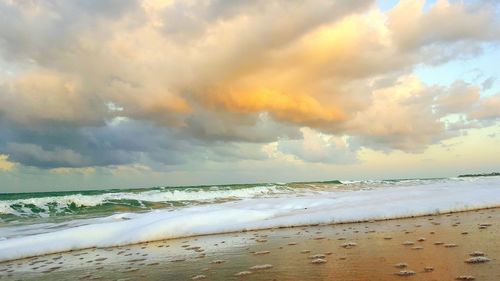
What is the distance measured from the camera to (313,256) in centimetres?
727

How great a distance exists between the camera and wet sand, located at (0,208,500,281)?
5.79m

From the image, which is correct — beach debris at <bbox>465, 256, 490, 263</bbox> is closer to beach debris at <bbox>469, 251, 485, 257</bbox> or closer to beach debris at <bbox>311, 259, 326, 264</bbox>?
beach debris at <bbox>469, 251, 485, 257</bbox>

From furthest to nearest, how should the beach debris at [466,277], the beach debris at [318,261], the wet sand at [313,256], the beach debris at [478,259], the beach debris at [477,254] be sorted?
the beach debris at [318,261], the beach debris at [477,254], the wet sand at [313,256], the beach debris at [478,259], the beach debris at [466,277]

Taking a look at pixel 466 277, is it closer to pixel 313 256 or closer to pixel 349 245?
pixel 313 256

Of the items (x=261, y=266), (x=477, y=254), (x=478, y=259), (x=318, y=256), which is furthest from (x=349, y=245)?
(x=478, y=259)

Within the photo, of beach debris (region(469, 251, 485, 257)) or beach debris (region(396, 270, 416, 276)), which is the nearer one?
beach debris (region(396, 270, 416, 276))

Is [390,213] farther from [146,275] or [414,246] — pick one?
[146,275]

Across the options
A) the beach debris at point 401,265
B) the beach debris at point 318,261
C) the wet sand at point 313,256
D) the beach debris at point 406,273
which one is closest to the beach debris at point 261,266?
the wet sand at point 313,256

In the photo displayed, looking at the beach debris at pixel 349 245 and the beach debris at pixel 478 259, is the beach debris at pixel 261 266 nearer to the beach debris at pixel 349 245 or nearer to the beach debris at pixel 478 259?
the beach debris at pixel 349 245

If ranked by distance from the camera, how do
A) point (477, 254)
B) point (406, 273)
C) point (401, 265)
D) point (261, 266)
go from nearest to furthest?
point (406, 273), point (401, 265), point (477, 254), point (261, 266)

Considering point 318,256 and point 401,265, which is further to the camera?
point 318,256

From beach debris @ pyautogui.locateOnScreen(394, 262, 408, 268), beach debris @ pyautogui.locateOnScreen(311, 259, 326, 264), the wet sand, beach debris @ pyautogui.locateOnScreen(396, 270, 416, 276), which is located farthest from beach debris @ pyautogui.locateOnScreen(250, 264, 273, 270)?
beach debris @ pyautogui.locateOnScreen(396, 270, 416, 276)

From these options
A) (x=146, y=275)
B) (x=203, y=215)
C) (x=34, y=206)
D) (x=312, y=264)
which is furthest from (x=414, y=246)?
(x=34, y=206)

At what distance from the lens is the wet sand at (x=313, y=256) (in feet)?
19.0
